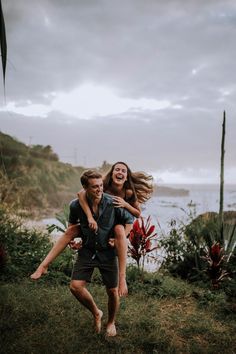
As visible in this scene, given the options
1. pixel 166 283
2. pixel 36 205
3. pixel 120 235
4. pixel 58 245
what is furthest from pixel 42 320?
pixel 36 205

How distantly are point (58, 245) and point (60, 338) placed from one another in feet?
2.90

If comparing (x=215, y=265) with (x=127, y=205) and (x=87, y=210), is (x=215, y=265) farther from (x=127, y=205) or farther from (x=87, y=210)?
(x=87, y=210)

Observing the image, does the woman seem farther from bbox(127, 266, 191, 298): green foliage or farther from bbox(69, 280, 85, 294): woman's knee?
bbox(127, 266, 191, 298): green foliage

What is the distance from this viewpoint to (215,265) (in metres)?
5.59

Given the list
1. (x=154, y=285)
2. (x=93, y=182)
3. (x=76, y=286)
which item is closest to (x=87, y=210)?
(x=93, y=182)

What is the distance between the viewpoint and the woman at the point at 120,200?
3296 mm

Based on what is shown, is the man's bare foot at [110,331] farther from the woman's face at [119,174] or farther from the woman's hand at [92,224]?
the woman's face at [119,174]

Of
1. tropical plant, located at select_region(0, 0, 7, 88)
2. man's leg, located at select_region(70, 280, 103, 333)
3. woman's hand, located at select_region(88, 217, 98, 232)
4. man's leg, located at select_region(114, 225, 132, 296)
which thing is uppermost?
tropical plant, located at select_region(0, 0, 7, 88)

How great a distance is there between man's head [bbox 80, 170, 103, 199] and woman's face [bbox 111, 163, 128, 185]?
96cm

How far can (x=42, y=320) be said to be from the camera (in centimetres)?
391

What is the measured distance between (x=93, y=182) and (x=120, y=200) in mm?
451

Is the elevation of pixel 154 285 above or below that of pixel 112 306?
below

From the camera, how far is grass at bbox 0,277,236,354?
3.42 meters

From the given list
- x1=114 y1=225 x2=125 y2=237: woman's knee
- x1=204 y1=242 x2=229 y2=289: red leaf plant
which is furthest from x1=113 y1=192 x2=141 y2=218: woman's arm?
x1=204 y1=242 x2=229 y2=289: red leaf plant
